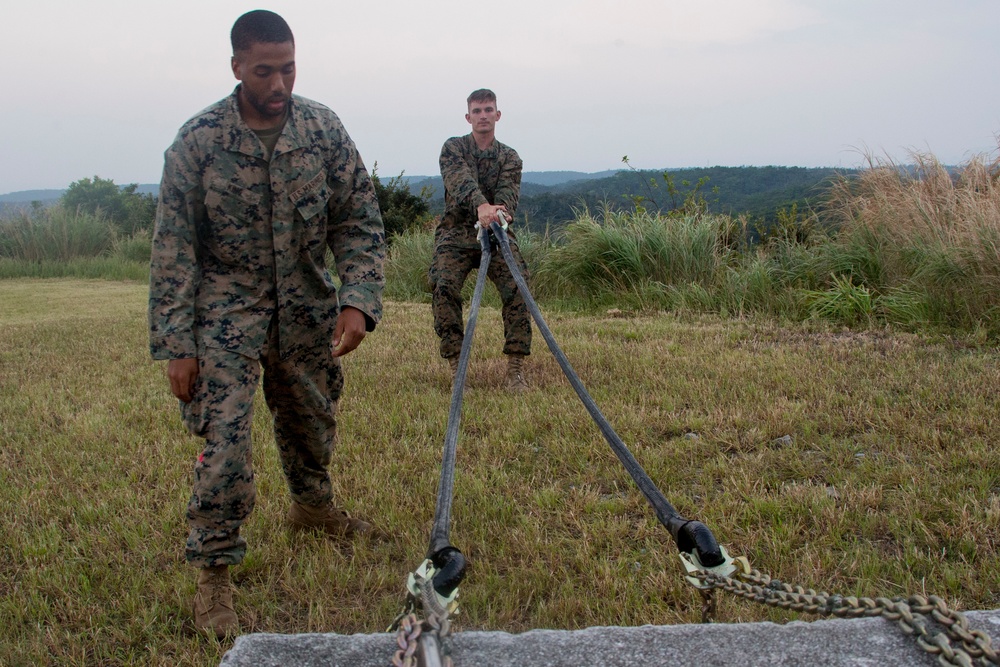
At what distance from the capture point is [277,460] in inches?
173

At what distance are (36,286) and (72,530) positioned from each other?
498 inches

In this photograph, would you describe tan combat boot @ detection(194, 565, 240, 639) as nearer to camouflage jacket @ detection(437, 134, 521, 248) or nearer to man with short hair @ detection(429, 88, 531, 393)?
man with short hair @ detection(429, 88, 531, 393)

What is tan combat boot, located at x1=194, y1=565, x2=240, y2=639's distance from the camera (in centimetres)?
277

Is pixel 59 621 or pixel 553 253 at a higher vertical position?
pixel 553 253

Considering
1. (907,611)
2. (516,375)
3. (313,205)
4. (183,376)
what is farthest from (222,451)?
(516,375)

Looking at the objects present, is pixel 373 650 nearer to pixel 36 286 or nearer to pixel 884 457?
pixel 884 457

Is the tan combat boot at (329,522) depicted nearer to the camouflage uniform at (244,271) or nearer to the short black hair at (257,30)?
the camouflage uniform at (244,271)

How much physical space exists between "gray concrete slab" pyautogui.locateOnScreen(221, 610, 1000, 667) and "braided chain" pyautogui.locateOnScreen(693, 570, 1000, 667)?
0.03 meters

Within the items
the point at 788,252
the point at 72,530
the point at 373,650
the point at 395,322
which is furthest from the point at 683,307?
the point at 373,650

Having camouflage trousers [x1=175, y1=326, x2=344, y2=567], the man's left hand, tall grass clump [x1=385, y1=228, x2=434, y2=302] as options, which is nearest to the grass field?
camouflage trousers [x1=175, y1=326, x2=344, y2=567]

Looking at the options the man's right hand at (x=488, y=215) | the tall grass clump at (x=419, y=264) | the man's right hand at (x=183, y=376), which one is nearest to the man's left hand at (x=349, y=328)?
the man's right hand at (x=183, y=376)

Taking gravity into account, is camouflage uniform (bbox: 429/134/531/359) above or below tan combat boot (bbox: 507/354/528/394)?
above

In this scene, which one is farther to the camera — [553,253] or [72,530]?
[553,253]

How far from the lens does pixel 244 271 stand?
2.86 metres
